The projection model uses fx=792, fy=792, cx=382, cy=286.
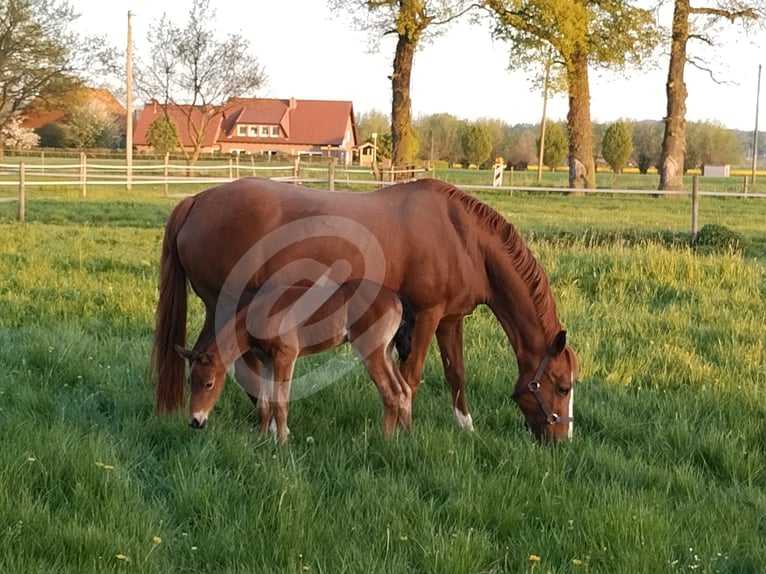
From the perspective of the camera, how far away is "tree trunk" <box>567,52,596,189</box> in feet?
92.9

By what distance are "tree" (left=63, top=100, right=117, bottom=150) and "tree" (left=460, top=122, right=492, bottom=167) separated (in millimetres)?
33213

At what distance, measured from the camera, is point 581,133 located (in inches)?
1137

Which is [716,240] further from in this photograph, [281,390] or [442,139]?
[442,139]

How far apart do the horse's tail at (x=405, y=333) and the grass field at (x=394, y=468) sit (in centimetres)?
37

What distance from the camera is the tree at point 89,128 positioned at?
184 ft

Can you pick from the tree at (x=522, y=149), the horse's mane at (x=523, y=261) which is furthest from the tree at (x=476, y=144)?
the horse's mane at (x=523, y=261)

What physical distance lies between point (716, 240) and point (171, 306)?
1005 cm

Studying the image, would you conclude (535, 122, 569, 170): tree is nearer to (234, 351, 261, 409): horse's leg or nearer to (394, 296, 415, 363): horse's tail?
(394, 296, 415, 363): horse's tail

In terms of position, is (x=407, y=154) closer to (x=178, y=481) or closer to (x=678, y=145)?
(x=678, y=145)

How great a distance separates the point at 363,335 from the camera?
4367 millimetres

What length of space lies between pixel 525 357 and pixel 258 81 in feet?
122

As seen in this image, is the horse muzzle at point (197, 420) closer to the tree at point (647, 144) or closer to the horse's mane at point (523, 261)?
the horse's mane at point (523, 261)

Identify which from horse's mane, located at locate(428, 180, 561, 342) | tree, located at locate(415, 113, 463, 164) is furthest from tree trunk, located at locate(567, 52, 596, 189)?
tree, located at locate(415, 113, 463, 164)

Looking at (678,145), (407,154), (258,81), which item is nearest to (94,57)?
(258,81)
